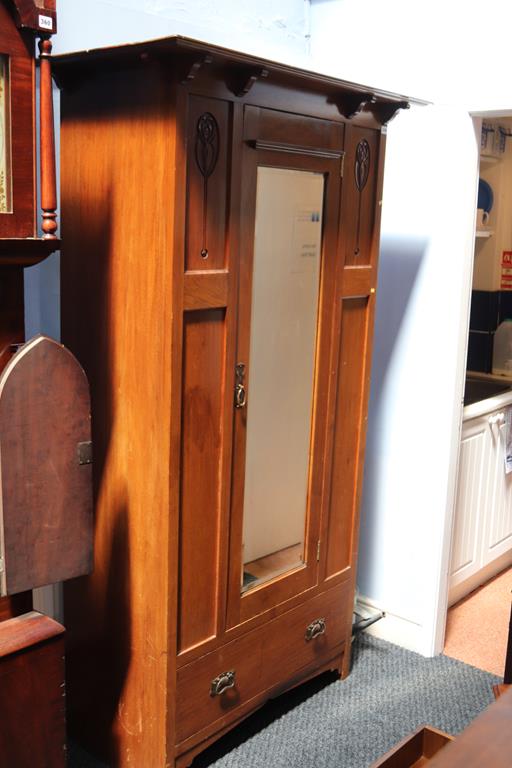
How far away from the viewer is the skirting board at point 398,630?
325 centimetres

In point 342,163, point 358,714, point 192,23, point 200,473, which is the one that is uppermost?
point 192,23

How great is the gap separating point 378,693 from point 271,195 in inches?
68.2

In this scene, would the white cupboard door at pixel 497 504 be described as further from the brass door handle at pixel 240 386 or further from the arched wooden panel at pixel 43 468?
the arched wooden panel at pixel 43 468

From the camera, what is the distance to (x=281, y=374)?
2539 mm

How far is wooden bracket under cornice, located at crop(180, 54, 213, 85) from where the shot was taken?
6.44 ft

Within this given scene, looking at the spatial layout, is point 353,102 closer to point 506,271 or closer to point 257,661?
point 257,661

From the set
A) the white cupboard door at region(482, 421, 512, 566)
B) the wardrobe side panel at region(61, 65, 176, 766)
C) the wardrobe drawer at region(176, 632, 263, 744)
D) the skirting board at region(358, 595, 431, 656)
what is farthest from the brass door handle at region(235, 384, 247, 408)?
the white cupboard door at region(482, 421, 512, 566)

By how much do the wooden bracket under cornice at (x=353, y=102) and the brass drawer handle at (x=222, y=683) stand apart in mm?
1680

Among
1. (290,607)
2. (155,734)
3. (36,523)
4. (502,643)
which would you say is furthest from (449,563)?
(36,523)

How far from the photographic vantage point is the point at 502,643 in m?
3.33

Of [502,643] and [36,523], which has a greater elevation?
[36,523]

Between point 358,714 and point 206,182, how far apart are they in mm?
1792

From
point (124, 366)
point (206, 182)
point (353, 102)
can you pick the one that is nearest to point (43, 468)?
point (124, 366)

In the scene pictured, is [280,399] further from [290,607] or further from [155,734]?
[155,734]
